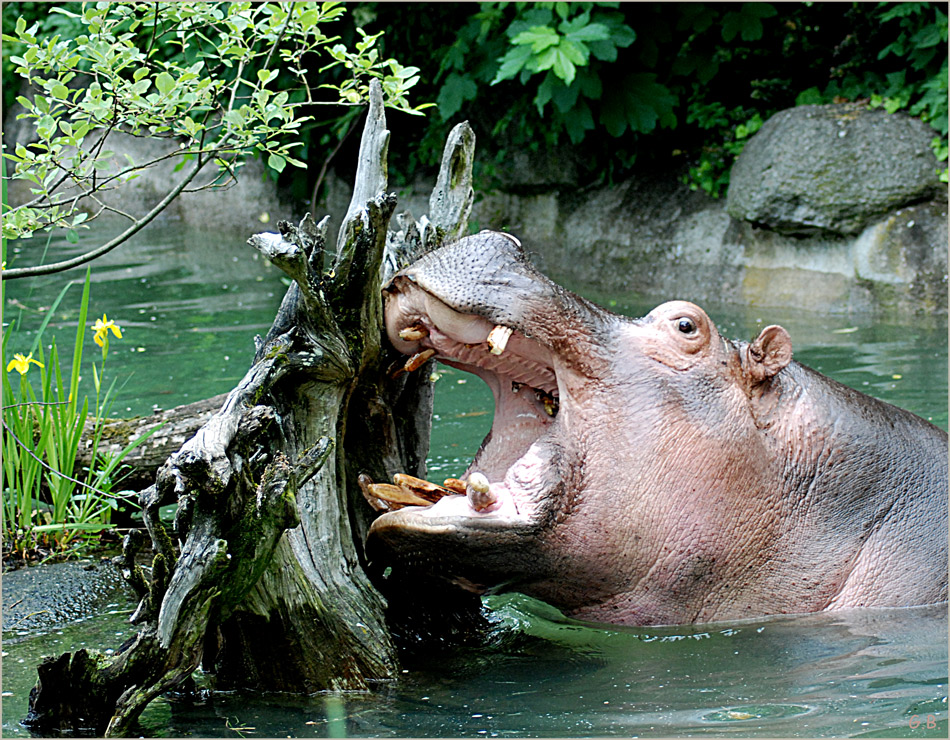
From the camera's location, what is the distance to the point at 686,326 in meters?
3.21

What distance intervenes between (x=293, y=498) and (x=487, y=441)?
0.80 m

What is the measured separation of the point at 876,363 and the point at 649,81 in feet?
13.3

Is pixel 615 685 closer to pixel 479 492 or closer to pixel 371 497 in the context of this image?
pixel 479 492

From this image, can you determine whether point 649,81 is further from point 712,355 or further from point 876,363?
point 712,355

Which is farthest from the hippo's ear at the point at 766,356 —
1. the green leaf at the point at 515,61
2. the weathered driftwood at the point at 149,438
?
the green leaf at the point at 515,61

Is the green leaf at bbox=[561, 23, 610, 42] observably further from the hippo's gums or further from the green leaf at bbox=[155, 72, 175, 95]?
the hippo's gums

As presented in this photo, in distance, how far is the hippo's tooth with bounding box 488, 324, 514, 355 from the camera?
2951 mm

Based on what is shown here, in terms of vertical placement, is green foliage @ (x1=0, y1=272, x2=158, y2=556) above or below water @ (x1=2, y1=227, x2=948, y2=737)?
above

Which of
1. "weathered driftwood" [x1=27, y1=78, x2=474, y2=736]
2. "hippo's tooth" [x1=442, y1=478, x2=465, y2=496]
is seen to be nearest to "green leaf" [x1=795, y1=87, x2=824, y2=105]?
"weathered driftwood" [x1=27, y1=78, x2=474, y2=736]

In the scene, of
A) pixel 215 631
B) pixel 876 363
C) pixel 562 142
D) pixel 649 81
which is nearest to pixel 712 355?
pixel 215 631

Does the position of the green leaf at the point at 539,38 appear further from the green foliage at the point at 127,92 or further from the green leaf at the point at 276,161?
the green leaf at the point at 276,161

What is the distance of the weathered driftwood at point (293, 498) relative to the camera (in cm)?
266

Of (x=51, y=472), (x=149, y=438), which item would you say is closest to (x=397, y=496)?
(x=149, y=438)

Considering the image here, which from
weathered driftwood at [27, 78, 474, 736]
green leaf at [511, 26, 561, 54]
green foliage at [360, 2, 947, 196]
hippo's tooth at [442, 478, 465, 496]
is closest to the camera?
weathered driftwood at [27, 78, 474, 736]
